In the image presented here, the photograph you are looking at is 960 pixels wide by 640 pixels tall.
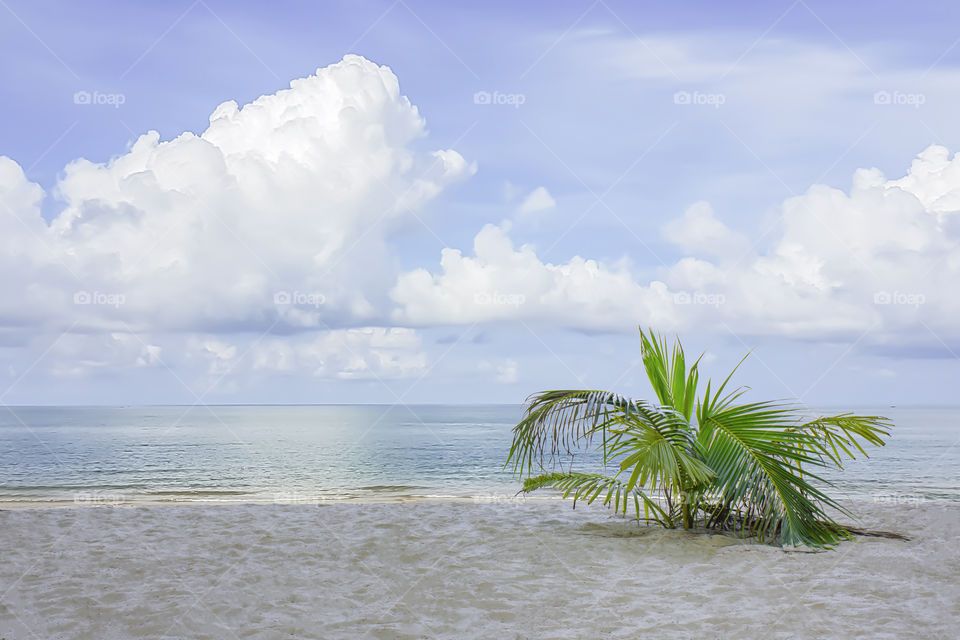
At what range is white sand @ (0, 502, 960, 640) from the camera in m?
4.52

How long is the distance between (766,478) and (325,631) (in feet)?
13.8

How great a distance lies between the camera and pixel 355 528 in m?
7.68

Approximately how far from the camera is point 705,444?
23.8 feet

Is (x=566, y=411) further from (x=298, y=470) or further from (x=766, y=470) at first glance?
(x=298, y=470)

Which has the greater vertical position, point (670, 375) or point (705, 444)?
point (670, 375)

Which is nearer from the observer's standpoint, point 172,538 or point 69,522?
point 172,538

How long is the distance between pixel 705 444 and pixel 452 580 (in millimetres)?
3129

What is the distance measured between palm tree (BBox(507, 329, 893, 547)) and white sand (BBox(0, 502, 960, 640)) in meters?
0.38

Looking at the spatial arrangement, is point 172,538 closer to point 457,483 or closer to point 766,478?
point 766,478

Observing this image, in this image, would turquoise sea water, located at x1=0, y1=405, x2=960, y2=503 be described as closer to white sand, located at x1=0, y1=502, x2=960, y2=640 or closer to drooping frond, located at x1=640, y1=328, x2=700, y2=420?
white sand, located at x1=0, y1=502, x2=960, y2=640

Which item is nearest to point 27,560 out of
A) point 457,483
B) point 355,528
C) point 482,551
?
point 355,528

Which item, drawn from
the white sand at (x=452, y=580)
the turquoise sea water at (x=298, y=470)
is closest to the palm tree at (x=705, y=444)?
the white sand at (x=452, y=580)

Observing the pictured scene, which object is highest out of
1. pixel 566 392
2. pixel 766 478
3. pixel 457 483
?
pixel 566 392

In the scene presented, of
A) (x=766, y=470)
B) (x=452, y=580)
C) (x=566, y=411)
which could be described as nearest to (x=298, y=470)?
(x=566, y=411)
